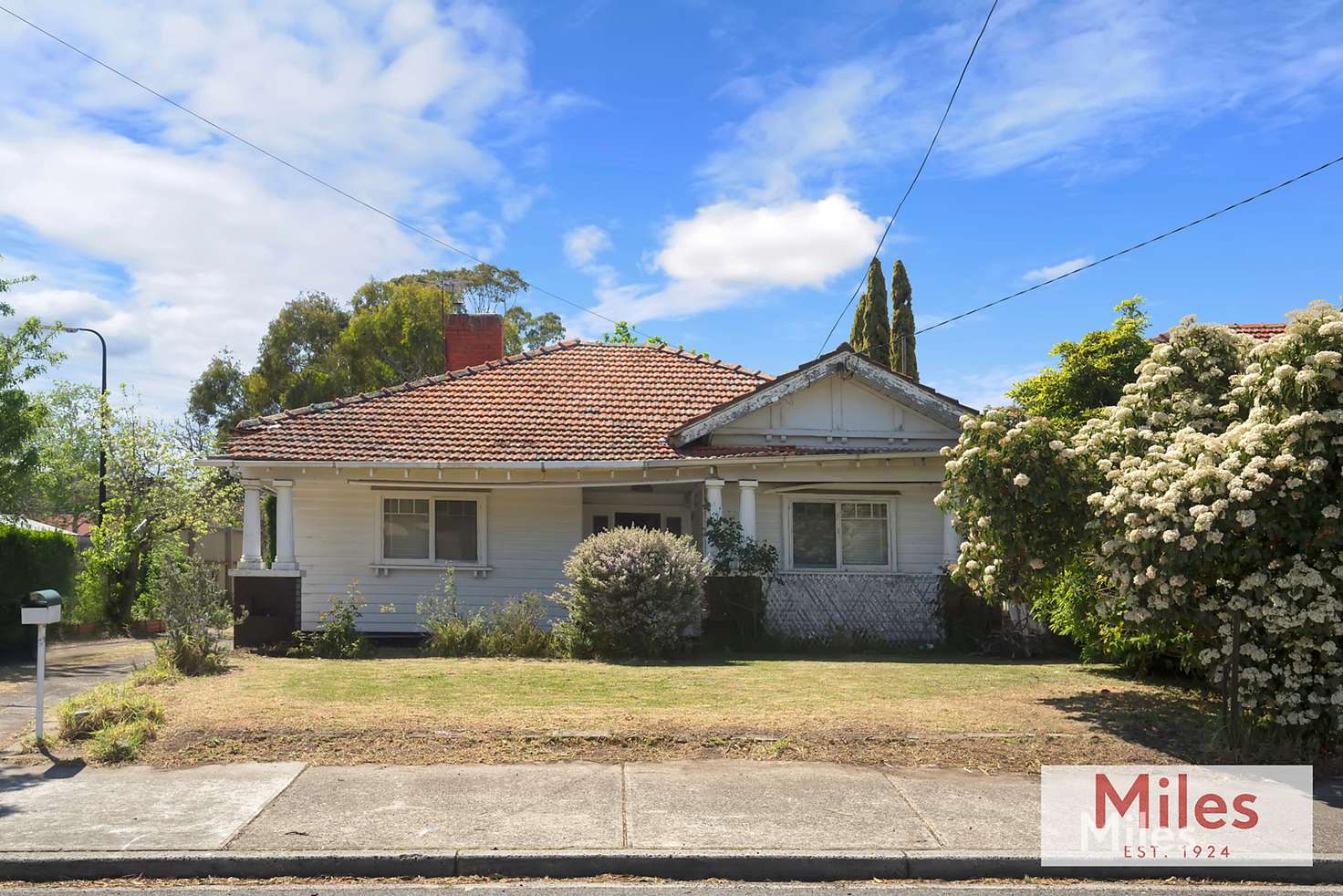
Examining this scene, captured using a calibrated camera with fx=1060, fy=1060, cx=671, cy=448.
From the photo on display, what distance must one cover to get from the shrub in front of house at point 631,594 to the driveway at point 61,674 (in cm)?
513

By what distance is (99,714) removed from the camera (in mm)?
8461

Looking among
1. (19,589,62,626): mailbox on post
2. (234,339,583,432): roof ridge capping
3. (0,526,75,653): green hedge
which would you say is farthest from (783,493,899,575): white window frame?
(0,526,75,653): green hedge

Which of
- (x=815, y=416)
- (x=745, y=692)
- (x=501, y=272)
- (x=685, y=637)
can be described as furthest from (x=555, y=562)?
(x=501, y=272)

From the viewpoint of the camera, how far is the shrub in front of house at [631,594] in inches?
507

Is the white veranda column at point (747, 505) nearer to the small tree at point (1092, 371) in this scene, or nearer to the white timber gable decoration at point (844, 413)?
the white timber gable decoration at point (844, 413)

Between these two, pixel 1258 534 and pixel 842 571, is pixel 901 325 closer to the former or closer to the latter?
pixel 842 571

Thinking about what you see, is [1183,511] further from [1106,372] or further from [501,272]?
[501,272]

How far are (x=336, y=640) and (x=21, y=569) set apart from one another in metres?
4.97

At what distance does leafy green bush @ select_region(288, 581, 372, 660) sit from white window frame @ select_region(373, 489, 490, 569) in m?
1.45

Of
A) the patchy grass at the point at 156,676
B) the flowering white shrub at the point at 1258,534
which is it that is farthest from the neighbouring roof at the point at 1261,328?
the patchy grass at the point at 156,676

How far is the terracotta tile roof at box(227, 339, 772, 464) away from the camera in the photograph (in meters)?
15.4

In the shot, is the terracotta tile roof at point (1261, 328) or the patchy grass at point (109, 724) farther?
the terracotta tile roof at point (1261, 328)

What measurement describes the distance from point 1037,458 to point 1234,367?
1.93 meters

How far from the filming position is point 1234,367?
9.47m
